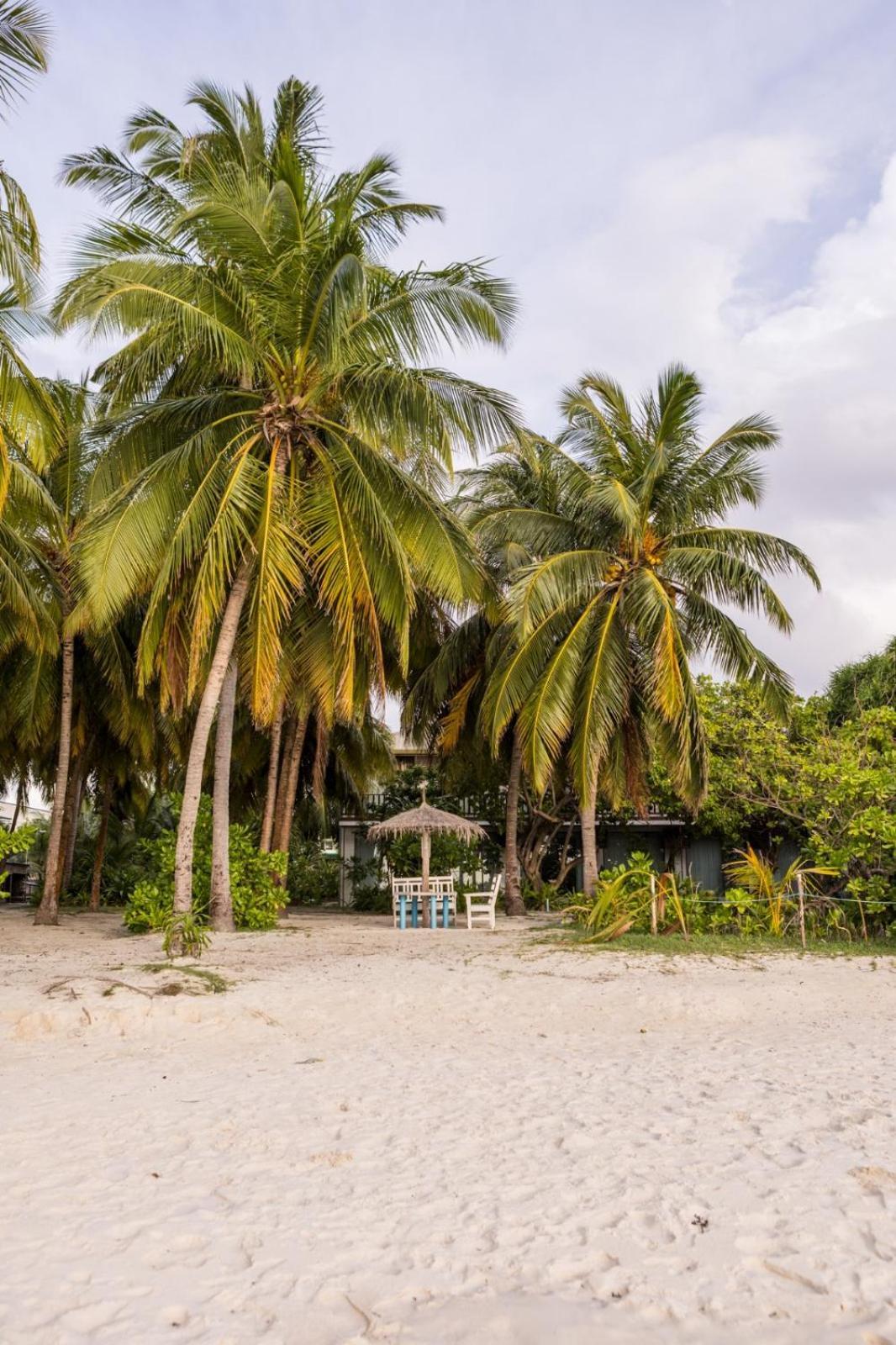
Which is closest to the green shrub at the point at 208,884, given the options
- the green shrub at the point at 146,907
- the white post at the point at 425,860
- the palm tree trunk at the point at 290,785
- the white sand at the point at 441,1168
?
the green shrub at the point at 146,907

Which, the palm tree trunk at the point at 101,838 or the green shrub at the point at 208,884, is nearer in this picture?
the green shrub at the point at 208,884

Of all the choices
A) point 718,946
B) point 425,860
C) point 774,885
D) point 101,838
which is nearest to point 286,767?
point 425,860

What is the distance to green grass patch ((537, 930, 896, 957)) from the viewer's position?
38.5ft

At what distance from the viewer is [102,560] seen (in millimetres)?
11289

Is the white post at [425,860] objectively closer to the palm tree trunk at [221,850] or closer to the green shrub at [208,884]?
the green shrub at [208,884]

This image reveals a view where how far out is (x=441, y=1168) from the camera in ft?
14.4

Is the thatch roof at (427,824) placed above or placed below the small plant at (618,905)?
above

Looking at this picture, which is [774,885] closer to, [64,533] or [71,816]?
[64,533]

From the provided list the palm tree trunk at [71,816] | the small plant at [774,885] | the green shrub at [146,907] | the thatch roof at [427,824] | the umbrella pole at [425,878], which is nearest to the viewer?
the small plant at [774,885]

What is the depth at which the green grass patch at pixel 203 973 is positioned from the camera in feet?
28.7

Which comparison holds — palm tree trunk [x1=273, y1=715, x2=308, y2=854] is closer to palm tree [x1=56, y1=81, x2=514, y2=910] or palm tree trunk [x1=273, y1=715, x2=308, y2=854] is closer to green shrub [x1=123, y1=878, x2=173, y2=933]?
green shrub [x1=123, y1=878, x2=173, y2=933]

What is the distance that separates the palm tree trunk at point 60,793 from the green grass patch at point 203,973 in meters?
7.19

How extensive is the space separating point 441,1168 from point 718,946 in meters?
8.64

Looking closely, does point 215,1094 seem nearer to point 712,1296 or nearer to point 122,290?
point 712,1296
